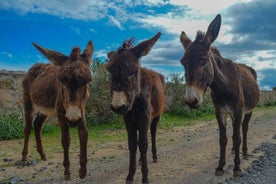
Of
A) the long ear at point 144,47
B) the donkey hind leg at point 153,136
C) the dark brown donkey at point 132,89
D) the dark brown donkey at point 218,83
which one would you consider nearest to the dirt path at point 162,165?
the donkey hind leg at point 153,136

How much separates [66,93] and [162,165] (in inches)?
108

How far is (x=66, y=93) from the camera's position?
15.6ft

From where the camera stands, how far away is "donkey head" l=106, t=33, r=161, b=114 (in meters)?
4.40

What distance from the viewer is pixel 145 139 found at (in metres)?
5.14

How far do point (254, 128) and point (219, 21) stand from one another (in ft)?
22.8

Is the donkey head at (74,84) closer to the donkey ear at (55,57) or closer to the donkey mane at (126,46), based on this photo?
the donkey ear at (55,57)

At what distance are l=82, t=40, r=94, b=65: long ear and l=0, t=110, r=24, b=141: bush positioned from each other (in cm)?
564

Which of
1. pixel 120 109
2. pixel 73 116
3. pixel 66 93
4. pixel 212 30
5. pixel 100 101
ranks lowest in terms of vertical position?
pixel 73 116

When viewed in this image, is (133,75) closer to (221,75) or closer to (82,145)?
(82,145)

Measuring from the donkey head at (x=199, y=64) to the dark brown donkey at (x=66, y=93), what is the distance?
4.91ft

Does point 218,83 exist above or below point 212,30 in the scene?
below

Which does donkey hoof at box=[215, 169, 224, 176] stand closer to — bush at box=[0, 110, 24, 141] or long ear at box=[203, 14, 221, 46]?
long ear at box=[203, 14, 221, 46]

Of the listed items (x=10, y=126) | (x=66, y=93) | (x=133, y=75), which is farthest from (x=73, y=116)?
(x=10, y=126)

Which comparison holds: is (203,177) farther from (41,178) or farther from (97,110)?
(97,110)
